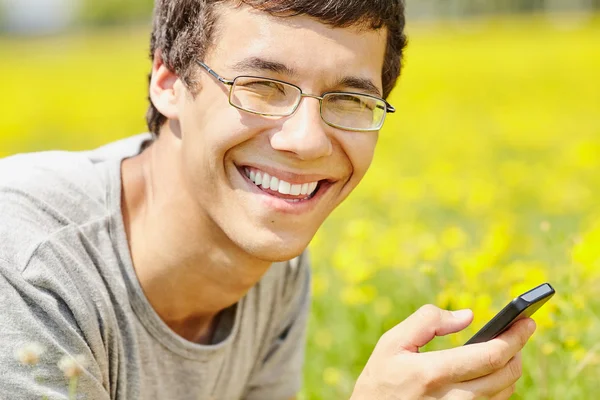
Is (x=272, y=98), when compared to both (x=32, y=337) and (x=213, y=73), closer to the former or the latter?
(x=213, y=73)

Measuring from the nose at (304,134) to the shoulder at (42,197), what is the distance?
423 millimetres

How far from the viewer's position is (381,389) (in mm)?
1613

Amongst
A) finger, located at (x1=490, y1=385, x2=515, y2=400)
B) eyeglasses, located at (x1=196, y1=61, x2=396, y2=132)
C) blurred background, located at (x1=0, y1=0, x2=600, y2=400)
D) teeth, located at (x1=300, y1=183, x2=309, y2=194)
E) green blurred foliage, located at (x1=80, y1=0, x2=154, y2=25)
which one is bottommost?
green blurred foliage, located at (x1=80, y1=0, x2=154, y2=25)

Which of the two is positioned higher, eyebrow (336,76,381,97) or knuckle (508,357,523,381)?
eyebrow (336,76,381,97)

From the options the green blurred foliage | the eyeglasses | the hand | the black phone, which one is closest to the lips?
the eyeglasses

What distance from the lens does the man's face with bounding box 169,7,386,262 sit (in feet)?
5.84

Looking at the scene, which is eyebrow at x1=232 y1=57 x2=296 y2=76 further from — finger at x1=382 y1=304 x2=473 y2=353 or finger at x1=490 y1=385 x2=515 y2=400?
finger at x1=490 y1=385 x2=515 y2=400

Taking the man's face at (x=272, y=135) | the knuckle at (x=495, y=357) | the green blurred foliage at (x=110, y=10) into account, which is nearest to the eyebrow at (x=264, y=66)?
the man's face at (x=272, y=135)

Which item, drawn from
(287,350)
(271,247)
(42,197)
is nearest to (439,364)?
(271,247)

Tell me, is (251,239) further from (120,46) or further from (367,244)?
(120,46)

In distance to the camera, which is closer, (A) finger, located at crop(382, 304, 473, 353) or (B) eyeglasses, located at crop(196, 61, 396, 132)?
(A) finger, located at crop(382, 304, 473, 353)

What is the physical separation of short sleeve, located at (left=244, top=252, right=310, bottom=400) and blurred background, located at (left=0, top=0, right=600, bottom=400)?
0.78 ft

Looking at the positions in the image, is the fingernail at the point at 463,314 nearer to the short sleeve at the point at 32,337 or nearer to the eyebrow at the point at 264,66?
the eyebrow at the point at 264,66

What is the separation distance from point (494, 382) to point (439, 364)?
0.41 ft
